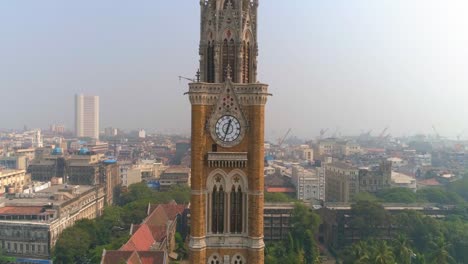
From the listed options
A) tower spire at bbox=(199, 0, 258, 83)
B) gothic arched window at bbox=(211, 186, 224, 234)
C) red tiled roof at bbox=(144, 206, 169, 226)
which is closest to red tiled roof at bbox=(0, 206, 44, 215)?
red tiled roof at bbox=(144, 206, 169, 226)

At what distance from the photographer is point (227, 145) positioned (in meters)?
29.2

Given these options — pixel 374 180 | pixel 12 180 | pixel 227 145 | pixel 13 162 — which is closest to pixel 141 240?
pixel 227 145

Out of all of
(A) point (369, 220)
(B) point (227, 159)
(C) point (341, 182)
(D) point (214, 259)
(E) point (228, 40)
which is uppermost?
(E) point (228, 40)

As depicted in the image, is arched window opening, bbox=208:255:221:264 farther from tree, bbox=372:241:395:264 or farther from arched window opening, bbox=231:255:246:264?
tree, bbox=372:241:395:264

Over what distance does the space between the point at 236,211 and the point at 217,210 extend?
4.55ft

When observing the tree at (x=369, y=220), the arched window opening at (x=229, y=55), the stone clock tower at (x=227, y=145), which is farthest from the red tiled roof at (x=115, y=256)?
the tree at (x=369, y=220)

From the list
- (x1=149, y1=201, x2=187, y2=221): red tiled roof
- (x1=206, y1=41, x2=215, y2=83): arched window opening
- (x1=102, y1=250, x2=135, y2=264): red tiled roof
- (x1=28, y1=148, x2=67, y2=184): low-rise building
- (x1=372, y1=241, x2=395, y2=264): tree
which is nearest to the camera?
(x1=206, y1=41, x2=215, y2=83): arched window opening

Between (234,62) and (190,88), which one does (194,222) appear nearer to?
(190,88)

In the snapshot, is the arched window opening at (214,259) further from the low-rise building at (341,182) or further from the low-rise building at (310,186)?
the low-rise building at (310,186)

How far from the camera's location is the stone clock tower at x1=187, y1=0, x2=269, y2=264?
28906 mm

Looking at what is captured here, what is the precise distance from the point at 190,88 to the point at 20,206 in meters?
61.7

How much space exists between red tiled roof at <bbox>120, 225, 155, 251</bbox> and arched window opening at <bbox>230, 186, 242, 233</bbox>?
23914 millimetres

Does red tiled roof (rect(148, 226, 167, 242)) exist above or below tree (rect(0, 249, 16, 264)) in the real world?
above

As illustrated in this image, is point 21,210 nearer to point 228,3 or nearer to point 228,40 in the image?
point 228,40
